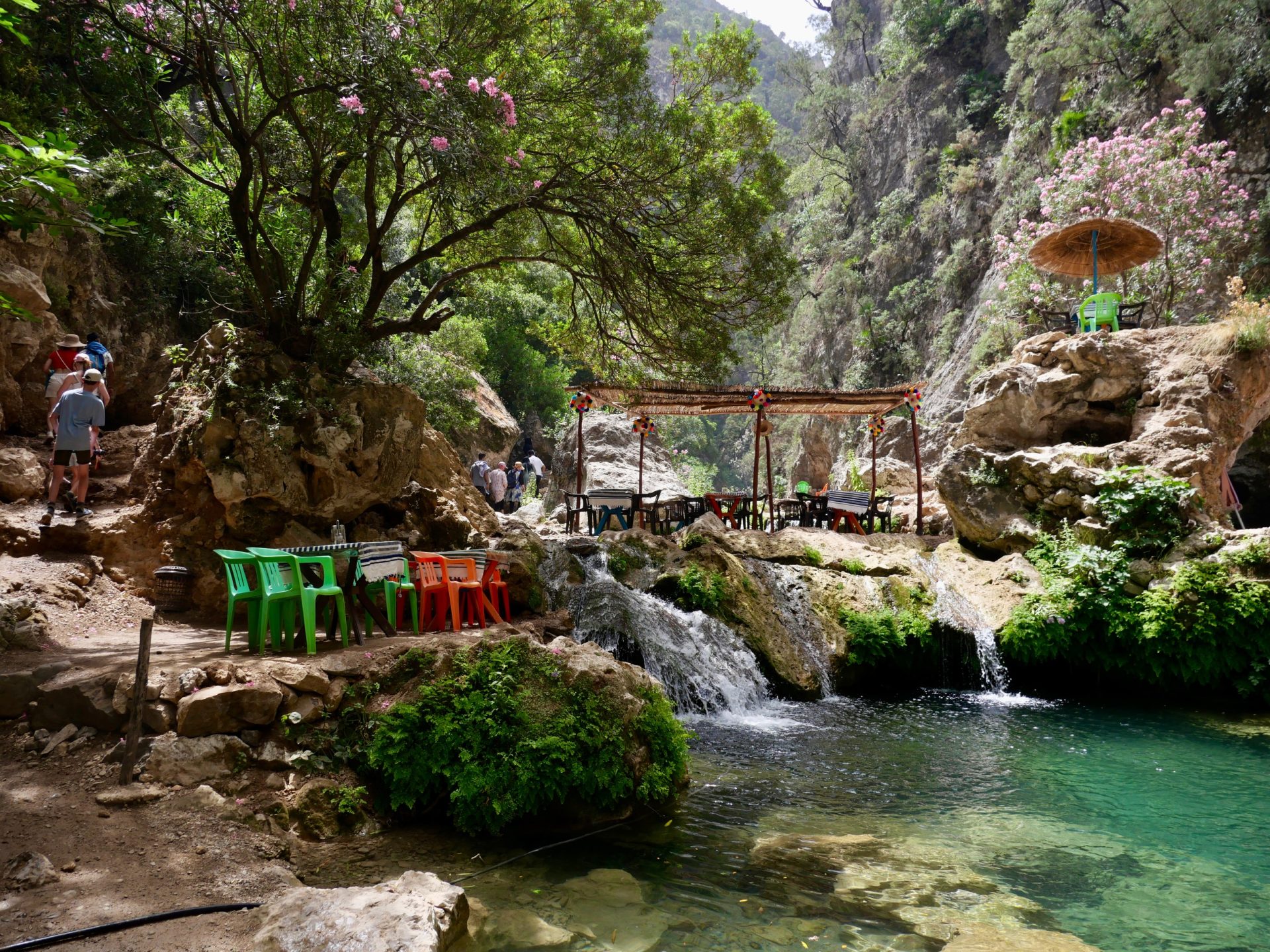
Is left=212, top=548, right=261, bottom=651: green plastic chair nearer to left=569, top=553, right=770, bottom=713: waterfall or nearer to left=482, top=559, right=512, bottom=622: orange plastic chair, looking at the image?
left=482, top=559, right=512, bottom=622: orange plastic chair

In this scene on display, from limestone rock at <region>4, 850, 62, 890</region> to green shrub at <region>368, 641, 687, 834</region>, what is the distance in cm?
163

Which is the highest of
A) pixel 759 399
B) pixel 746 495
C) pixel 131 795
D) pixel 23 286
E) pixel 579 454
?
pixel 23 286

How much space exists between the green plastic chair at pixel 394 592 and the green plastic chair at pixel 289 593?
379 mm

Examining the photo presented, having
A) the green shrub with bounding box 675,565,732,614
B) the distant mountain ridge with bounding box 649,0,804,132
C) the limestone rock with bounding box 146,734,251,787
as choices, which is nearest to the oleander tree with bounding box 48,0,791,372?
the green shrub with bounding box 675,565,732,614

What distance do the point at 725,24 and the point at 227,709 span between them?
6839cm

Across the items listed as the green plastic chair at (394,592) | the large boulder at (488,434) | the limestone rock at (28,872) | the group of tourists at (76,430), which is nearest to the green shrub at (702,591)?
the green plastic chair at (394,592)

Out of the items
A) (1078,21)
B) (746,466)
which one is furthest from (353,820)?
(746,466)

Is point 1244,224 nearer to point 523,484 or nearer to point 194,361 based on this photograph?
point 523,484

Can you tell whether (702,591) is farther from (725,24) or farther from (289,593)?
(725,24)

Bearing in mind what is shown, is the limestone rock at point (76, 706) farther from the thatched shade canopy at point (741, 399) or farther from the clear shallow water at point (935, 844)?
the thatched shade canopy at point (741, 399)

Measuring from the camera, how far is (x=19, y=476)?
8102mm

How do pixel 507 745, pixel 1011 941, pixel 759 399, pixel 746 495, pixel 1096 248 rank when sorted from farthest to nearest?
pixel 746 495, pixel 759 399, pixel 1096 248, pixel 507 745, pixel 1011 941

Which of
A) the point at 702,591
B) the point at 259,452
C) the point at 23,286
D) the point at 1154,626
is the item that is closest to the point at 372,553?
the point at 259,452

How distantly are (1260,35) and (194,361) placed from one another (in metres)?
23.8
